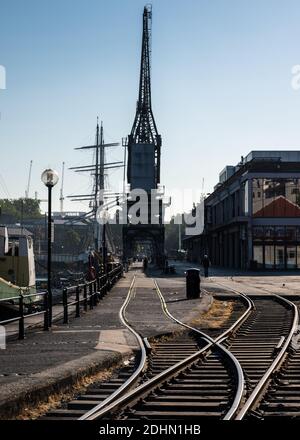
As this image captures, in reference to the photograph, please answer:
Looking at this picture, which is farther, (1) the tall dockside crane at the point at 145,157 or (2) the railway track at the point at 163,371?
(1) the tall dockside crane at the point at 145,157

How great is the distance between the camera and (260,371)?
1273cm

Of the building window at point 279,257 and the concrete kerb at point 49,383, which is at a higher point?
the building window at point 279,257

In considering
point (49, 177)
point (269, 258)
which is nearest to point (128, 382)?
point (49, 177)

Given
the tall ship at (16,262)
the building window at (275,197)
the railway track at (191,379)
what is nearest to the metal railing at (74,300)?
the railway track at (191,379)

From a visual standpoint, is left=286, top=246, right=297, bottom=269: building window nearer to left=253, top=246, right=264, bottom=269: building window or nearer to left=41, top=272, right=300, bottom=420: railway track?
left=253, top=246, right=264, bottom=269: building window

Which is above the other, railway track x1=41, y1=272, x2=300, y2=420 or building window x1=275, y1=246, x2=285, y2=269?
building window x1=275, y1=246, x2=285, y2=269

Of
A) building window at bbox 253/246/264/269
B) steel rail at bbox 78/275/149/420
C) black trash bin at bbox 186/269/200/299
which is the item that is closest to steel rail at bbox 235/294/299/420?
steel rail at bbox 78/275/149/420

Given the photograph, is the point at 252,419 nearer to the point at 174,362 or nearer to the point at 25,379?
the point at 25,379

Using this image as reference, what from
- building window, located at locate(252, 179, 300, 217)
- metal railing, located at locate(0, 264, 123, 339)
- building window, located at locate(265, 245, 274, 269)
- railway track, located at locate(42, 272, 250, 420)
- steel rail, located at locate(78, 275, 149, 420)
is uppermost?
building window, located at locate(252, 179, 300, 217)

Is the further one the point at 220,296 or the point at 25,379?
the point at 220,296

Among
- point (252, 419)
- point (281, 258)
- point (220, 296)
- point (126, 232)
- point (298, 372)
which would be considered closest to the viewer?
point (252, 419)

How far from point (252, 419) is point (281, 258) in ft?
222

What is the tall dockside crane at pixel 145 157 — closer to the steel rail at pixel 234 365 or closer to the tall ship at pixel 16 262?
the tall ship at pixel 16 262

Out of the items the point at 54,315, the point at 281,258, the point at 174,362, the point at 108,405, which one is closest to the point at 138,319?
the point at 54,315
